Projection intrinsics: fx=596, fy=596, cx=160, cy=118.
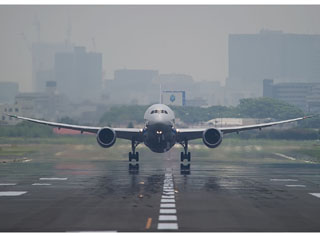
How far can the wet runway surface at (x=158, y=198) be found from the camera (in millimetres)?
18219

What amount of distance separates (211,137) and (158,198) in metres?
20.5

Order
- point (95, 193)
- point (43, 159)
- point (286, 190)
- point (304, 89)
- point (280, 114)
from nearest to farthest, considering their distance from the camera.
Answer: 1. point (95, 193)
2. point (286, 190)
3. point (43, 159)
4. point (280, 114)
5. point (304, 89)

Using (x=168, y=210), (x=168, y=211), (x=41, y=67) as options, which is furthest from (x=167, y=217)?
(x=41, y=67)

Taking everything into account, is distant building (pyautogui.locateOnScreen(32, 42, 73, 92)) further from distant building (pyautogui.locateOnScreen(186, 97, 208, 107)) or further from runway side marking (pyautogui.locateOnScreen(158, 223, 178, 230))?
runway side marking (pyautogui.locateOnScreen(158, 223, 178, 230))

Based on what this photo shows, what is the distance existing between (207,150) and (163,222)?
138 feet

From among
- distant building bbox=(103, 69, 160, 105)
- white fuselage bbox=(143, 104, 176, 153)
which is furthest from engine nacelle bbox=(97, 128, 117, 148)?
distant building bbox=(103, 69, 160, 105)

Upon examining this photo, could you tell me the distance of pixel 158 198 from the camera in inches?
980

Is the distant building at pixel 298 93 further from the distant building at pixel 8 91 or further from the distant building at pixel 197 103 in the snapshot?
the distant building at pixel 8 91

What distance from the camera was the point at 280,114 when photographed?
87.0m

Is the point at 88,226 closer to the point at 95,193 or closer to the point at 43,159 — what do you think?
the point at 95,193

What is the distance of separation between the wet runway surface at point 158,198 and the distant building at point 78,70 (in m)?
78.1

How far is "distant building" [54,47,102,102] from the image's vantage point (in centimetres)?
12673

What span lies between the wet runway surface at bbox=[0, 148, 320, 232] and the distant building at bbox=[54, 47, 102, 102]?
7807 cm

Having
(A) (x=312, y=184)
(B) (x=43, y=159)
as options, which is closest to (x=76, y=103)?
(B) (x=43, y=159)
